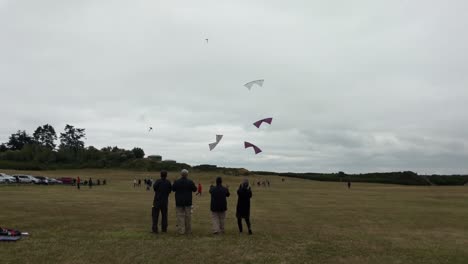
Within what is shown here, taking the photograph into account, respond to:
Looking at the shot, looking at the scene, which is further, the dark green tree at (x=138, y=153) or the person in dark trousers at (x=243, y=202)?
the dark green tree at (x=138, y=153)

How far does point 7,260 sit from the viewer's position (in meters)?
10.8

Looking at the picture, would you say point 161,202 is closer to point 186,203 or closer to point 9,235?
point 186,203

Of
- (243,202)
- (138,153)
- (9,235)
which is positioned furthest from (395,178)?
(9,235)

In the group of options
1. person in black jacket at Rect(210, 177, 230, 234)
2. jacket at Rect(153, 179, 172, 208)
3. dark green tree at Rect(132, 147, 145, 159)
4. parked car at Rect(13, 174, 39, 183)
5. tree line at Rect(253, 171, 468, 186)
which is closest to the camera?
person in black jacket at Rect(210, 177, 230, 234)

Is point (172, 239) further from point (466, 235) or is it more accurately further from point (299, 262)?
point (466, 235)

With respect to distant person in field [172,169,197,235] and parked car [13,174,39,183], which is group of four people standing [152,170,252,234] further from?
parked car [13,174,39,183]

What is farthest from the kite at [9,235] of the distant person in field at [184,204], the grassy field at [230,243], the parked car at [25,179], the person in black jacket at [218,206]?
the parked car at [25,179]

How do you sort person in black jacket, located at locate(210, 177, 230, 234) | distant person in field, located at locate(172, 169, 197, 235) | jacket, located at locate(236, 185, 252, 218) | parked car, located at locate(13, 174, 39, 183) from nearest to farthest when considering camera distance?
1. distant person in field, located at locate(172, 169, 197, 235)
2. person in black jacket, located at locate(210, 177, 230, 234)
3. jacket, located at locate(236, 185, 252, 218)
4. parked car, located at locate(13, 174, 39, 183)

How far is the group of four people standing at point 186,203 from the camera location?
1595 cm

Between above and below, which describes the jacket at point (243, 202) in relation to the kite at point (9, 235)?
above

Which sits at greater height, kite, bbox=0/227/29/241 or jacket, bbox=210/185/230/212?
jacket, bbox=210/185/230/212

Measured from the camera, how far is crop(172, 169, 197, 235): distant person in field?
1588cm

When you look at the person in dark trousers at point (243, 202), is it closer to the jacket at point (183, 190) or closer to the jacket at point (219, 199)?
the jacket at point (219, 199)

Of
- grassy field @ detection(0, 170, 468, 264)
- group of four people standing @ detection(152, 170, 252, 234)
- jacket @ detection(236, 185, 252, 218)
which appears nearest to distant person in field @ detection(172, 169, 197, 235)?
group of four people standing @ detection(152, 170, 252, 234)
